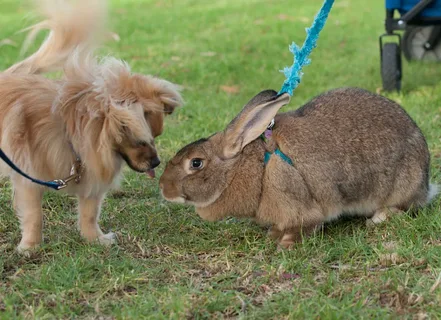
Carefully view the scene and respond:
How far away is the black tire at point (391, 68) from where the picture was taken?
6.72m

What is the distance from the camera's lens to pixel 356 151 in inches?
137

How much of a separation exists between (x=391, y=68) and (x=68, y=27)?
3.92m

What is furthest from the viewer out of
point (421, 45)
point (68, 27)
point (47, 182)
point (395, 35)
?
point (421, 45)

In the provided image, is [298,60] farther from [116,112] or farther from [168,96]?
[116,112]

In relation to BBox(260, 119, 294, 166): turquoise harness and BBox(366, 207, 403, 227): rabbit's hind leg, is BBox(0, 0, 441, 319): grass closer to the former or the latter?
BBox(366, 207, 403, 227): rabbit's hind leg

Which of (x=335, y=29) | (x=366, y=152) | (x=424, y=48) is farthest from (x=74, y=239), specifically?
Result: (x=335, y=29)

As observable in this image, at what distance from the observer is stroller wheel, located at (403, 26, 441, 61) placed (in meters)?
8.16

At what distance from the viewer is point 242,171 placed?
339 cm

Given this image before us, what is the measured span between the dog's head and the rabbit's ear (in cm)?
37

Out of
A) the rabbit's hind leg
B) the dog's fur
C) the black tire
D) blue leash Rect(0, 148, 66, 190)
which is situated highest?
the dog's fur

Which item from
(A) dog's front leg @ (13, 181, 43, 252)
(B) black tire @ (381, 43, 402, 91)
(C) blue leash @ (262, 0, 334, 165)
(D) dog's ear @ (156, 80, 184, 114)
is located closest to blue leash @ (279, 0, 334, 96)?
(C) blue leash @ (262, 0, 334, 165)

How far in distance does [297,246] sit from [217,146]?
0.64 meters

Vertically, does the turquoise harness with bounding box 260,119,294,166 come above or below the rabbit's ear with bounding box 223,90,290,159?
below

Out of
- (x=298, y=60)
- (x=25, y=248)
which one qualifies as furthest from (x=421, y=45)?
(x=25, y=248)
